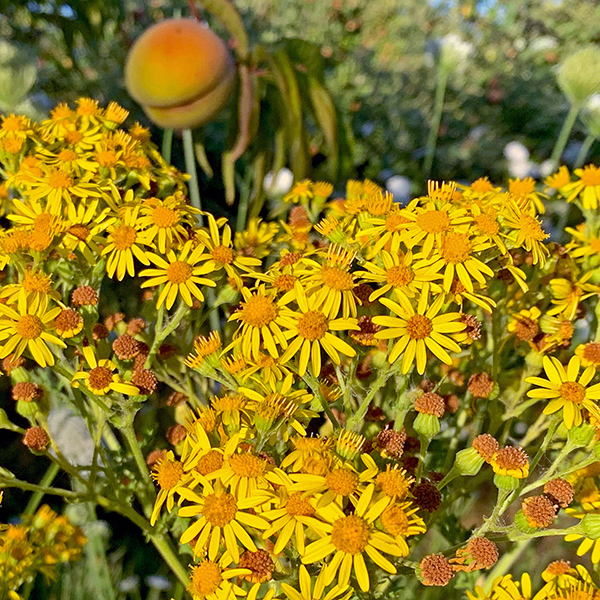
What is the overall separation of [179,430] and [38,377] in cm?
24

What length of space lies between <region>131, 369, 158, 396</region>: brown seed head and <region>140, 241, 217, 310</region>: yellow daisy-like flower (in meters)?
0.07

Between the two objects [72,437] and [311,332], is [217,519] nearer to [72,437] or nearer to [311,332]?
[311,332]

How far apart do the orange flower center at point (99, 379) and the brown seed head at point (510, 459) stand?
1.28 ft

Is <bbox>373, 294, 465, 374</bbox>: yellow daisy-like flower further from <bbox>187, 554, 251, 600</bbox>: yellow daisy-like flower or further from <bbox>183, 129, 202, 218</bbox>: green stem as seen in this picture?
<bbox>183, 129, 202, 218</bbox>: green stem

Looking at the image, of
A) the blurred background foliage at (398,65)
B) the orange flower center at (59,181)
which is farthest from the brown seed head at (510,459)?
Answer: the blurred background foliage at (398,65)

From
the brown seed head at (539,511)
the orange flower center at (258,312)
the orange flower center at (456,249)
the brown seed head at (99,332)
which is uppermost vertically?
the orange flower center at (456,249)

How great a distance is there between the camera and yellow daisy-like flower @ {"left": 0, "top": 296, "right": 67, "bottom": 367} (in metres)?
0.64

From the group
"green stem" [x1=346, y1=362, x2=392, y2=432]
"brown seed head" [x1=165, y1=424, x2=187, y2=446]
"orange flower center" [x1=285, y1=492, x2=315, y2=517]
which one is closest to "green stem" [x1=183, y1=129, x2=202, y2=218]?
"brown seed head" [x1=165, y1=424, x2=187, y2=446]

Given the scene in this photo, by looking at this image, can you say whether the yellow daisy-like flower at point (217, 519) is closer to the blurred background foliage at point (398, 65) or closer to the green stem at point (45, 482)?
the green stem at point (45, 482)

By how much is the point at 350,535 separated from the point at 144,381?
273mm

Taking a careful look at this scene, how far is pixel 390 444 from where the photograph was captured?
62 cm

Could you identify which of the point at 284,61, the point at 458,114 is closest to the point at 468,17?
the point at 458,114

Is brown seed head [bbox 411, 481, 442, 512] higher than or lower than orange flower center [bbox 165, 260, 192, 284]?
lower

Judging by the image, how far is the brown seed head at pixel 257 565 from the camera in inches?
22.3
